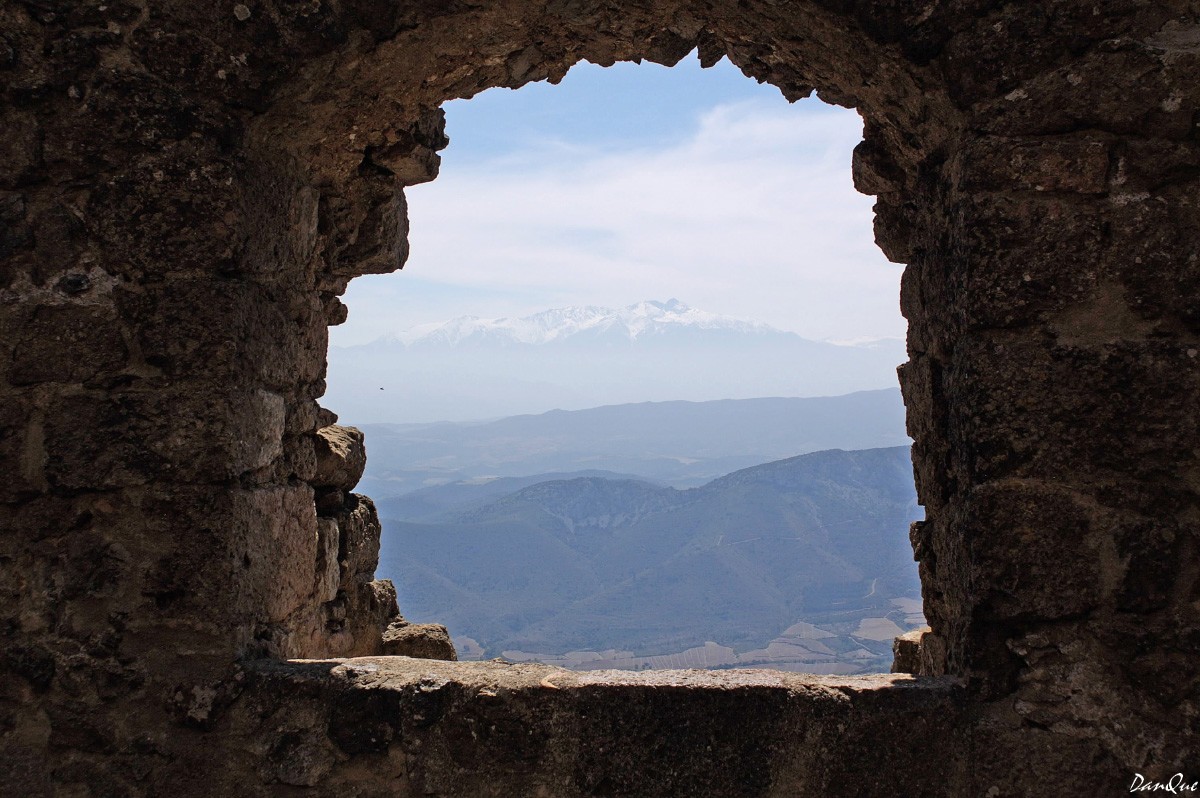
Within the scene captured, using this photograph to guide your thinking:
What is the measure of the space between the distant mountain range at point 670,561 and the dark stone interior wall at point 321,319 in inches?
1741

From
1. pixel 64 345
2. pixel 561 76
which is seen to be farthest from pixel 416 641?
pixel 561 76

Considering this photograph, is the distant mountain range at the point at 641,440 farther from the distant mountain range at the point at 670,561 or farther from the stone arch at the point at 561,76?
the stone arch at the point at 561,76

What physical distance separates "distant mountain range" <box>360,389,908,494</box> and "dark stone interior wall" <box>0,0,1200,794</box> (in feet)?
307

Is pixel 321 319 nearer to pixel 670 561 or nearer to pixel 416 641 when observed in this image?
pixel 416 641

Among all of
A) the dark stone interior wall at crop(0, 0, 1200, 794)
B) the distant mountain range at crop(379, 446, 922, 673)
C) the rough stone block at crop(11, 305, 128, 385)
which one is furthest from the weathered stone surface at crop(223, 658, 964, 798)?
the distant mountain range at crop(379, 446, 922, 673)

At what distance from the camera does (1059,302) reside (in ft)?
7.40

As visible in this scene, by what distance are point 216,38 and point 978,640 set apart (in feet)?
8.02

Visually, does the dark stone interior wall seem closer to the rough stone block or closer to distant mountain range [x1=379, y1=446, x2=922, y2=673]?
the rough stone block

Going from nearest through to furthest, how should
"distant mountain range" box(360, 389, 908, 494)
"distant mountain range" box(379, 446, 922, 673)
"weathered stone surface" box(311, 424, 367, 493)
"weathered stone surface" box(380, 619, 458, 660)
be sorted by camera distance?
"weathered stone surface" box(311, 424, 367, 493) < "weathered stone surface" box(380, 619, 458, 660) < "distant mountain range" box(379, 446, 922, 673) < "distant mountain range" box(360, 389, 908, 494)

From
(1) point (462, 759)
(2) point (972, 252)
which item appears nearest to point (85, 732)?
(1) point (462, 759)

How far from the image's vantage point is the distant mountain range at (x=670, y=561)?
51062mm

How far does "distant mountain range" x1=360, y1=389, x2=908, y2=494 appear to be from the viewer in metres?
110

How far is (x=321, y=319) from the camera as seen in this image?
3205 mm

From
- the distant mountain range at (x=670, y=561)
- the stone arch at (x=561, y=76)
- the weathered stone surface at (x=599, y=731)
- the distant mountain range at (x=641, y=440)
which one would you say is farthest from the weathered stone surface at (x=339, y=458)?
the distant mountain range at (x=641, y=440)
